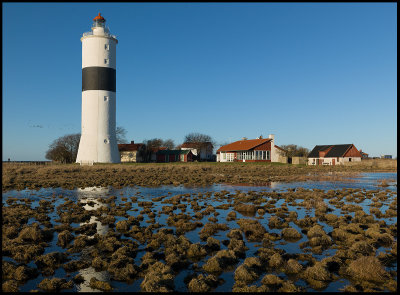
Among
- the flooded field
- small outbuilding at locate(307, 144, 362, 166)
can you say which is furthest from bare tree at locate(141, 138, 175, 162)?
the flooded field

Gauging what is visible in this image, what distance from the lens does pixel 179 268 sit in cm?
859

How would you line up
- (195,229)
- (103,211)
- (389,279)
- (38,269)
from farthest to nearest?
(103,211) < (195,229) < (38,269) < (389,279)

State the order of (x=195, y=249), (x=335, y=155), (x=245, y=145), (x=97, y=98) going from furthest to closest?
(x=335, y=155) → (x=245, y=145) → (x=97, y=98) → (x=195, y=249)

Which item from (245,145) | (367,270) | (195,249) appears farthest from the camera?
(245,145)

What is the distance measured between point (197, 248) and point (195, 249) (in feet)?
0.25

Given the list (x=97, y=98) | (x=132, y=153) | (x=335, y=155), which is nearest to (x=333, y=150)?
(x=335, y=155)

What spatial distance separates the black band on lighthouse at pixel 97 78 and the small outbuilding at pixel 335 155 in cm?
4364

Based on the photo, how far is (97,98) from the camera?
1834 inches

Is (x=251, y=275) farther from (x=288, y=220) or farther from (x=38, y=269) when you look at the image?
A: (x=288, y=220)

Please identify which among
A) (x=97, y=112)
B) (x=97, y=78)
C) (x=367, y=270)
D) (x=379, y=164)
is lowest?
(x=367, y=270)

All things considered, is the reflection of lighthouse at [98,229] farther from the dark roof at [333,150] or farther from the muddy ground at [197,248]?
the dark roof at [333,150]

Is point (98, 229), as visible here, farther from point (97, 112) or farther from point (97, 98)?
point (97, 98)

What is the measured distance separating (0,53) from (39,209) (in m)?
10.4

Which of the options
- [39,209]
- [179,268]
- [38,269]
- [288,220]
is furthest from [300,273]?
[39,209]
